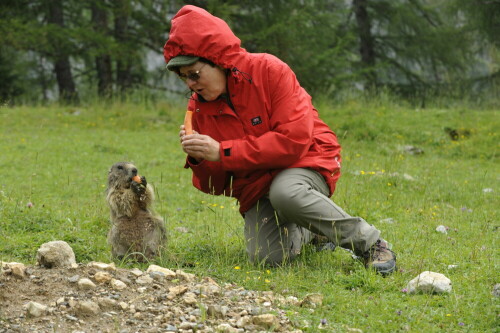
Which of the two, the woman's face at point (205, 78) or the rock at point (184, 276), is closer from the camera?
the rock at point (184, 276)

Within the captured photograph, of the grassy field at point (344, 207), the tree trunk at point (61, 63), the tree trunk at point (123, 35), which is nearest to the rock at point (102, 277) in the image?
the grassy field at point (344, 207)

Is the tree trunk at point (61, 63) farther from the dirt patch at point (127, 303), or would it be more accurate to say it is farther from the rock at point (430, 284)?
the rock at point (430, 284)

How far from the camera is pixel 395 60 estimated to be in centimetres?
2572

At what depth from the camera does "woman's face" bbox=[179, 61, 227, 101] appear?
480cm

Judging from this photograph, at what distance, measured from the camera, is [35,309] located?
368cm

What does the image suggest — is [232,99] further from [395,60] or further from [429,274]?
[395,60]

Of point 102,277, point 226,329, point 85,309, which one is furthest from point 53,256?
point 226,329

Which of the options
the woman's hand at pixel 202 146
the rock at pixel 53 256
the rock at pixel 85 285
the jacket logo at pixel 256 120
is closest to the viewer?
the rock at pixel 85 285

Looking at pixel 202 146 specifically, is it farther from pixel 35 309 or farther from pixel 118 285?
pixel 35 309

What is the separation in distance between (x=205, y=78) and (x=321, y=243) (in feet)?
6.32

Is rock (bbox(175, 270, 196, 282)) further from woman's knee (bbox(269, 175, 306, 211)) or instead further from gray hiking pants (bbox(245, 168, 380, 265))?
woman's knee (bbox(269, 175, 306, 211))

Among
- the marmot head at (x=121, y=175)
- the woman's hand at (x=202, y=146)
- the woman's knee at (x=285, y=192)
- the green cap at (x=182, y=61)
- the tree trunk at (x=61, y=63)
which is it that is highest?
the green cap at (x=182, y=61)

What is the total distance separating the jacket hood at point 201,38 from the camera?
4.64m

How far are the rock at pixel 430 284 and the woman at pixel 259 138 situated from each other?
0.35 meters
